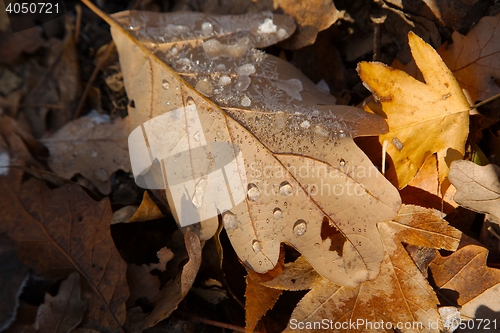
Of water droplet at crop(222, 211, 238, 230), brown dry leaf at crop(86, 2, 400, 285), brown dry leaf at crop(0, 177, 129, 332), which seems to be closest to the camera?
brown dry leaf at crop(86, 2, 400, 285)

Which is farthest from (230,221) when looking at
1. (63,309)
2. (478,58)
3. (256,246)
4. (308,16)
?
(478,58)

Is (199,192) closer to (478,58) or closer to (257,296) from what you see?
(257,296)

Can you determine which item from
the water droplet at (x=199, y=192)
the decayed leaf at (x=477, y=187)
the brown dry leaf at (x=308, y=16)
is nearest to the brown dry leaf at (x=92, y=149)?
the water droplet at (x=199, y=192)

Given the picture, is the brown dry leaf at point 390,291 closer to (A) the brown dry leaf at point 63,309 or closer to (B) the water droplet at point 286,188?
(B) the water droplet at point 286,188

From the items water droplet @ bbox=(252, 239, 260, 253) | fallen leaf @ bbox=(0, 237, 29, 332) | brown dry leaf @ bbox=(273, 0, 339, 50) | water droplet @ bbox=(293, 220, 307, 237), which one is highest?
brown dry leaf @ bbox=(273, 0, 339, 50)

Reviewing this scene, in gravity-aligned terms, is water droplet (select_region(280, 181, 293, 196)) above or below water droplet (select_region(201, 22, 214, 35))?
below
